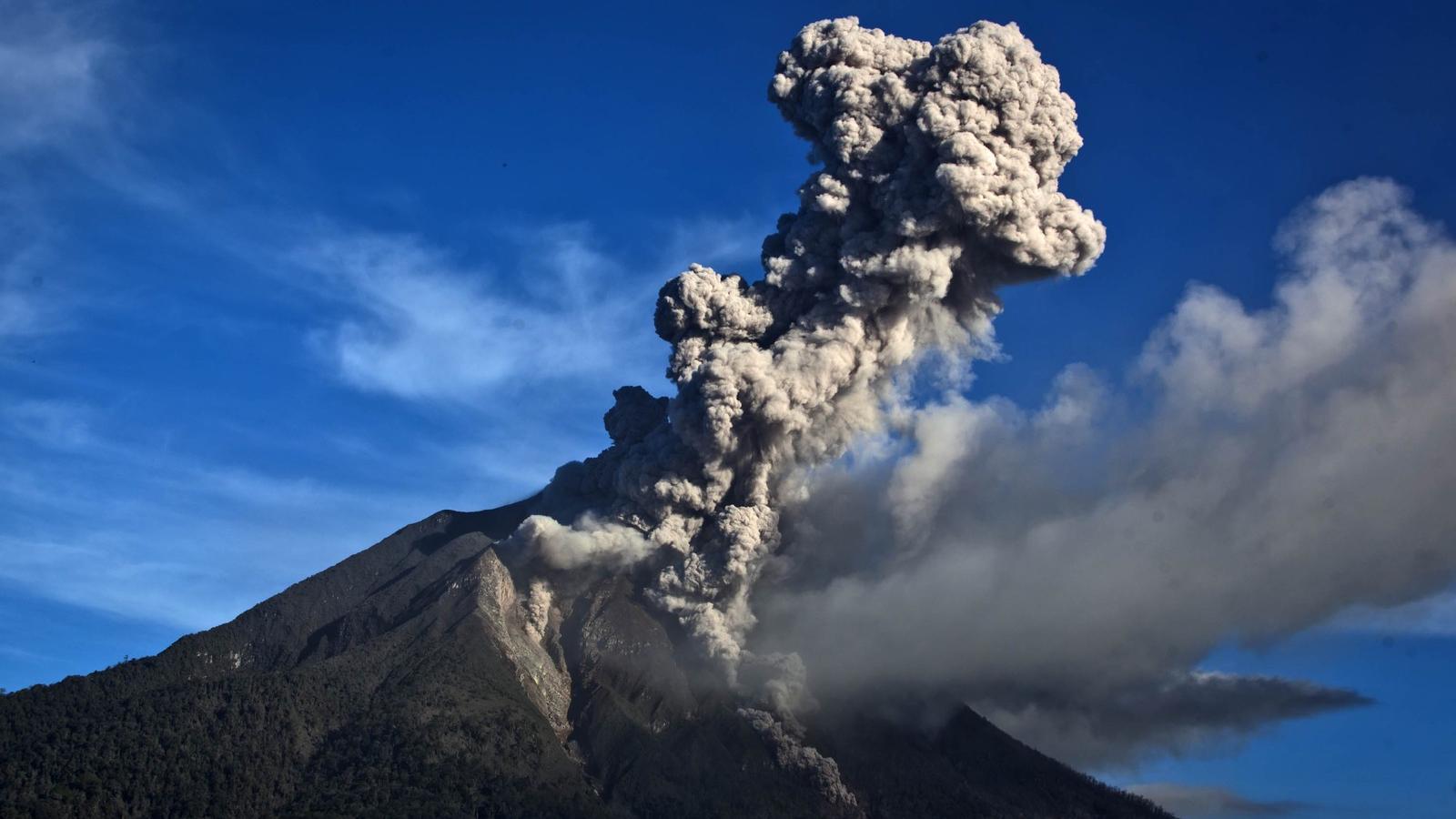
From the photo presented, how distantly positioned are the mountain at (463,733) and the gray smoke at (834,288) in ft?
10.3

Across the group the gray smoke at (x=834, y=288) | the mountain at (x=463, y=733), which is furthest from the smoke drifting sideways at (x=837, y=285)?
the mountain at (x=463, y=733)

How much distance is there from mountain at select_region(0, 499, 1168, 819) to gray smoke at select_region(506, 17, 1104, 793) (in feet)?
10.3

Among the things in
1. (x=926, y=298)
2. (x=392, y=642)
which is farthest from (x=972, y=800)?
(x=392, y=642)

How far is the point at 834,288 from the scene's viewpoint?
79.9 meters

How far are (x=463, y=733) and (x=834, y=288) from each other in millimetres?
26215

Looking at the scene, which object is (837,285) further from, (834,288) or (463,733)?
(463,733)

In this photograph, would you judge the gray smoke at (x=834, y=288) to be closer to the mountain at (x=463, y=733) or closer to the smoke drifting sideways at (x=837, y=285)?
the smoke drifting sideways at (x=837, y=285)

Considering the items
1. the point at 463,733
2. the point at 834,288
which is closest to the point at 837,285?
the point at 834,288

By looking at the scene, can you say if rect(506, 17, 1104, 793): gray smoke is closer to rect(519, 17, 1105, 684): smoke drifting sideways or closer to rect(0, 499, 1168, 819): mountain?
rect(519, 17, 1105, 684): smoke drifting sideways

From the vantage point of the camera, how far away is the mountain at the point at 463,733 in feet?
238

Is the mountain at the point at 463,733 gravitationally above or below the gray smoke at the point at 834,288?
below

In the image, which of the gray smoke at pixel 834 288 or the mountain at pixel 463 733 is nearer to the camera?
the mountain at pixel 463 733

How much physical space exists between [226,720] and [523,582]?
1655cm

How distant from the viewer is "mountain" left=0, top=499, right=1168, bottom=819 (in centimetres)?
7262
